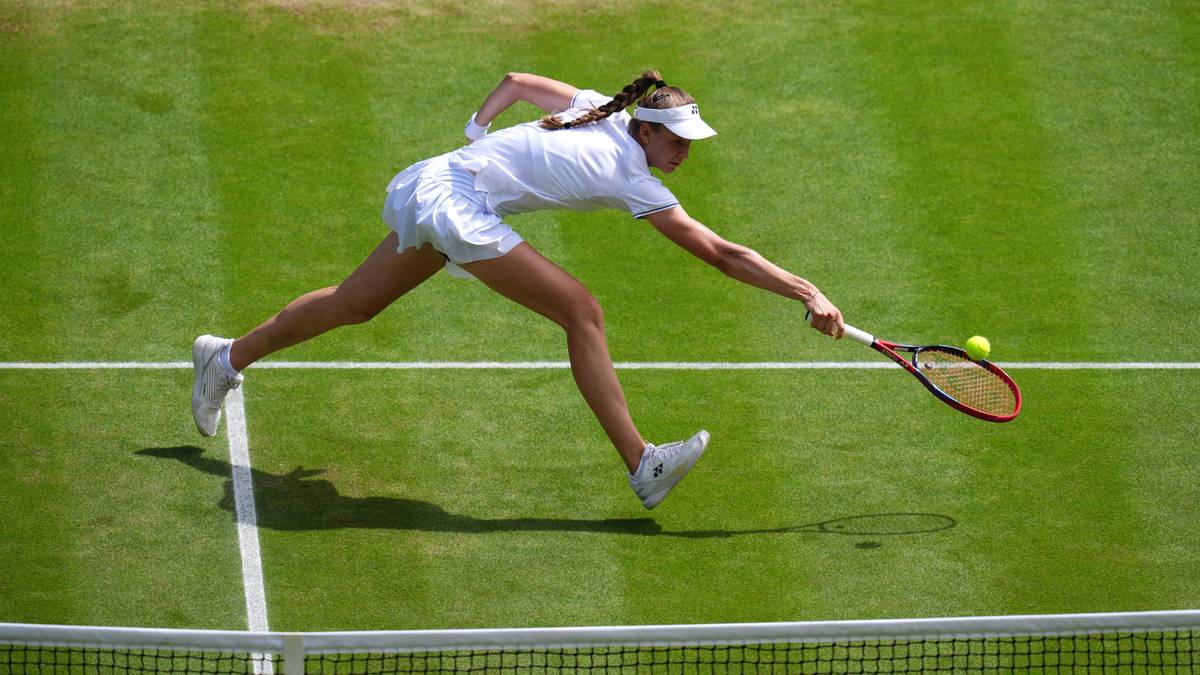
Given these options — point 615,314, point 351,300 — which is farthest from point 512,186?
point 615,314

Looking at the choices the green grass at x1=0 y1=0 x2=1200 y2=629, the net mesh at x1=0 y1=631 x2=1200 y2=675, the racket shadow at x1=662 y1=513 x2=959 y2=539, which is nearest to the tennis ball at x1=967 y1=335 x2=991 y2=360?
the green grass at x1=0 y1=0 x2=1200 y2=629

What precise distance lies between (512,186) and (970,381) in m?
2.42

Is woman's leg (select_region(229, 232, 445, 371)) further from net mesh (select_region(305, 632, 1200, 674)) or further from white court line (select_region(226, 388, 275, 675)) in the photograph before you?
net mesh (select_region(305, 632, 1200, 674))

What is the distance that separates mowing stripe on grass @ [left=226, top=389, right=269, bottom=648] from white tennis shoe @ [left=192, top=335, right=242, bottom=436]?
0.19 m

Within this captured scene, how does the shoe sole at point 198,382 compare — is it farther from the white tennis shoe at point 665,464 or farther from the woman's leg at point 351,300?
the white tennis shoe at point 665,464

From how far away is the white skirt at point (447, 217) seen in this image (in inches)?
273

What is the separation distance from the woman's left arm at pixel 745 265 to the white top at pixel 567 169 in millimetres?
95

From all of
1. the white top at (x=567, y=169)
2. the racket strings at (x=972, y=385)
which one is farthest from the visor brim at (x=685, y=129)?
the racket strings at (x=972, y=385)

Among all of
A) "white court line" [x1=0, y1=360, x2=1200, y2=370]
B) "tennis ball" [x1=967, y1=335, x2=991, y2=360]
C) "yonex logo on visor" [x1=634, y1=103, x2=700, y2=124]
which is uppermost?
"yonex logo on visor" [x1=634, y1=103, x2=700, y2=124]

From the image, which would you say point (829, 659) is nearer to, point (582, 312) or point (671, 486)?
point (671, 486)

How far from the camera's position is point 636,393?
27.3 ft

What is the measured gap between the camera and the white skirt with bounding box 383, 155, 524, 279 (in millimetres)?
6926

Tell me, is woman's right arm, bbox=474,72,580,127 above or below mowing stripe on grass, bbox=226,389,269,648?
above

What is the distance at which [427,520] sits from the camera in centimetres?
730
